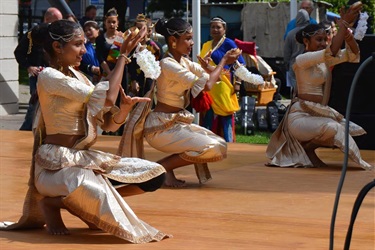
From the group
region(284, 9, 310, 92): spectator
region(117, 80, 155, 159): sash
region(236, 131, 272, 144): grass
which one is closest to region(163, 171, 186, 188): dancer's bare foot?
region(117, 80, 155, 159): sash

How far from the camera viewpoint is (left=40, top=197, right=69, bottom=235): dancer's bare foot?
6003 millimetres

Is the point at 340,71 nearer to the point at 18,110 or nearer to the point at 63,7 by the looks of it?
the point at 63,7

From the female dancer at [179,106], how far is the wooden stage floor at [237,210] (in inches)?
12.4

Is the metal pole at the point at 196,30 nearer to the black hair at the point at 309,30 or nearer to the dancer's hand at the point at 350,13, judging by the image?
the black hair at the point at 309,30

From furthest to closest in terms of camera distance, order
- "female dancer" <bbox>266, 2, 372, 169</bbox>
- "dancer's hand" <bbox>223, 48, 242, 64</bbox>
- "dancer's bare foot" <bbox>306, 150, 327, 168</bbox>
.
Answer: "dancer's bare foot" <bbox>306, 150, 327, 168</bbox> → "female dancer" <bbox>266, 2, 372, 169</bbox> → "dancer's hand" <bbox>223, 48, 242, 64</bbox>

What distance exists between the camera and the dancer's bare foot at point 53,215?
6003 mm

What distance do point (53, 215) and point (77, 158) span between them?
390 millimetres

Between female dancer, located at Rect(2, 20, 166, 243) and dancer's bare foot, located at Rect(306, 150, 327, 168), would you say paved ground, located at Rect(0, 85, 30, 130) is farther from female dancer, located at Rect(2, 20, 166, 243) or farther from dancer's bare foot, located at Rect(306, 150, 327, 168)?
female dancer, located at Rect(2, 20, 166, 243)

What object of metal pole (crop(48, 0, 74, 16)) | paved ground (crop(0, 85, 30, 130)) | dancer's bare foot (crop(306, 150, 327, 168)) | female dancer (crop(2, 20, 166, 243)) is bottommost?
paved ground (crop(0, 85, 30, 130))

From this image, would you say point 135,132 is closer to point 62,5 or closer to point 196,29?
point 196,29

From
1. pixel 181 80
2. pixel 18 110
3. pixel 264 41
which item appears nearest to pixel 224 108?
pixel 181 80

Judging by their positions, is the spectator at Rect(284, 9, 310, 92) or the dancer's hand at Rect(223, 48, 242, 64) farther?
the spectator at Rect(284, 9, 310, 92)

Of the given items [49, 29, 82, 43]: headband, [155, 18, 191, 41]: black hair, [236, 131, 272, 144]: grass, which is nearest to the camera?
[49, 29, 82, 43]: headband

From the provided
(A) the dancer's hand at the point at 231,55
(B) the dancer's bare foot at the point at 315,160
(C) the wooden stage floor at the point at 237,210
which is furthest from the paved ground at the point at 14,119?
(A) the dancer's hand at the point at 231,55
